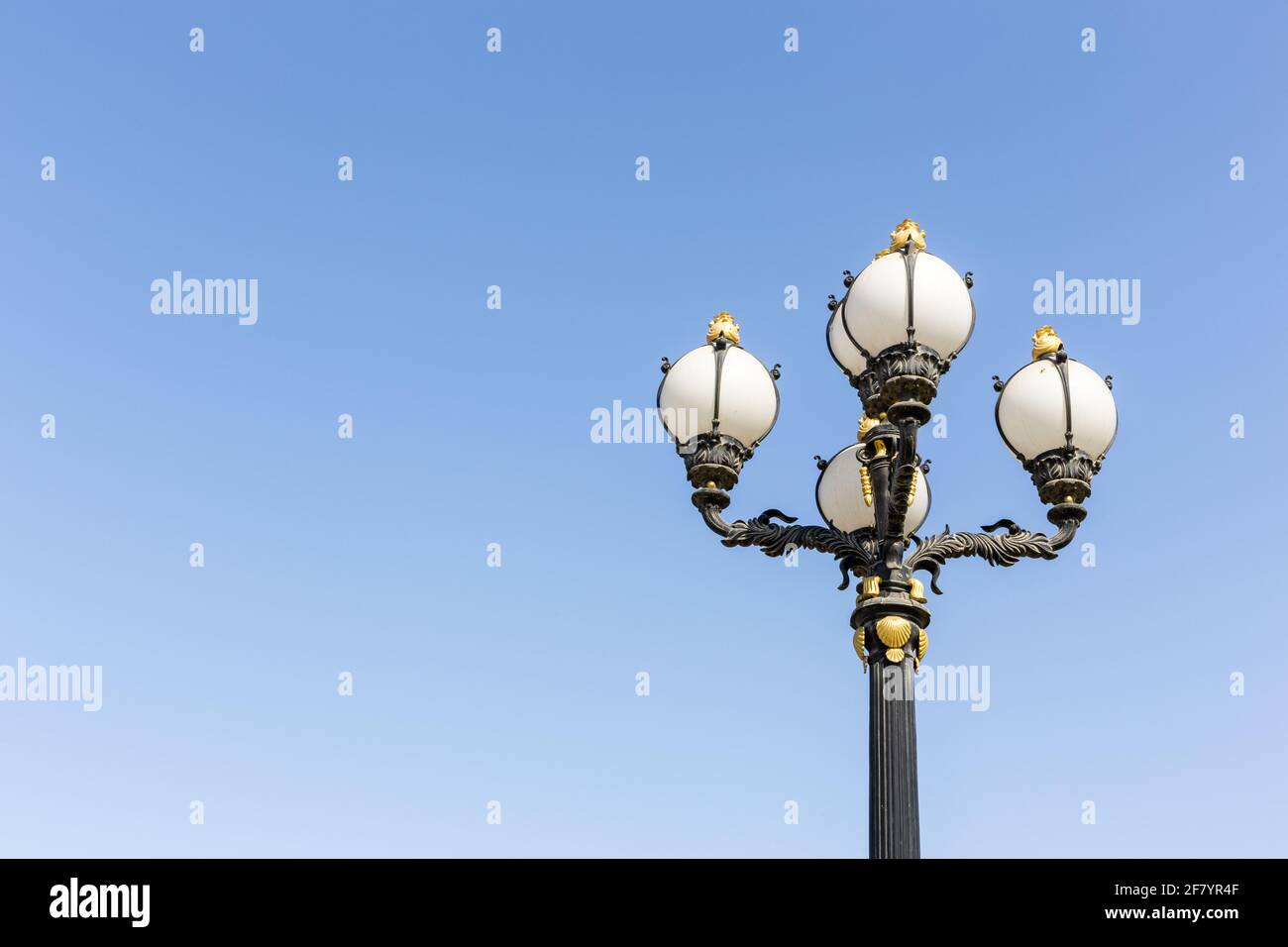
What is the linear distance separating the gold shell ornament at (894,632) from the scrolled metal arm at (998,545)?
1.14 feet

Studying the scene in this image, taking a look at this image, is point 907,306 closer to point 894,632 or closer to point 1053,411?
point 1053,411

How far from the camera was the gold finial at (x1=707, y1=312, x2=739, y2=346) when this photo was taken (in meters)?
11.4

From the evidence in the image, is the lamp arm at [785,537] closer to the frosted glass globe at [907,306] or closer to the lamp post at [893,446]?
the lamp post at [893,446]

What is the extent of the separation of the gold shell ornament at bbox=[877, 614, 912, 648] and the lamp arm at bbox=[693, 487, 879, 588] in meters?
0.37

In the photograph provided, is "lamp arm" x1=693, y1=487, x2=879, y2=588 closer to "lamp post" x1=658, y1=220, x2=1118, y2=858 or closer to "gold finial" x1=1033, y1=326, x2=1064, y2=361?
"lamp post" x1=658, y1=220, x2=1118, y2=858

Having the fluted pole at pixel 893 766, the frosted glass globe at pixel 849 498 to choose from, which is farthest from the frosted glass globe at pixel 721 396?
the fluted pole at pixel 893 766

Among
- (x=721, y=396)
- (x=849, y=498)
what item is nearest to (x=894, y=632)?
(x=849, y=498)

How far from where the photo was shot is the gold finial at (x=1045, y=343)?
11305 millimetres

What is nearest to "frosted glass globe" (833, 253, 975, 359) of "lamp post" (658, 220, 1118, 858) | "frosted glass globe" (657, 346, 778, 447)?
"lamp post" (658, 220, 1118, 858)

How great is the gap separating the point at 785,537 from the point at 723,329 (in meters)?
1.29
